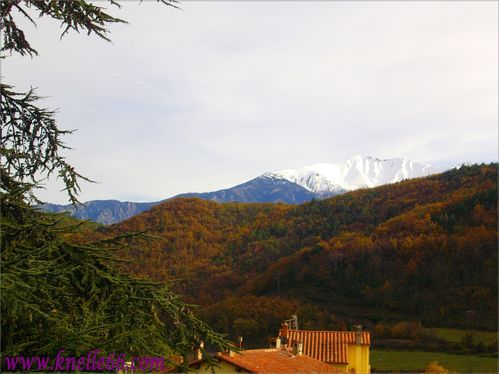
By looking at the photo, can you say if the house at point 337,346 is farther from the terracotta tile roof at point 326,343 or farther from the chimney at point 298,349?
the chimney at point 298,349

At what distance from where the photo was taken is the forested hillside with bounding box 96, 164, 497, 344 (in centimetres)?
8038

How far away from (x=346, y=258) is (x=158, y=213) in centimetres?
5821

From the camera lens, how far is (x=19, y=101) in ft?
19.4

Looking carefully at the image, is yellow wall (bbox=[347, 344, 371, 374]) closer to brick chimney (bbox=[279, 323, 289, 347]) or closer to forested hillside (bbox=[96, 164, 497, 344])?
brick chimney (bbox=[279, 323, 289, 347])

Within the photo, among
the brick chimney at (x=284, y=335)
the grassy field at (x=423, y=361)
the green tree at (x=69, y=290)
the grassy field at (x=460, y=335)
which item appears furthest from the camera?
the grassy field at (x=460, y=335)

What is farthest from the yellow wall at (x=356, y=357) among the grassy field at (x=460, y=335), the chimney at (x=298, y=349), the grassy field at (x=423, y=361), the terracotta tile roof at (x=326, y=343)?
the grassy field at (x=460, y=335)

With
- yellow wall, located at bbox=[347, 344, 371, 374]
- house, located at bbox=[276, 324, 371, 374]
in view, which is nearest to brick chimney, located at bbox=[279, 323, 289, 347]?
house, located at bbox=[276, 324, 371, 374]

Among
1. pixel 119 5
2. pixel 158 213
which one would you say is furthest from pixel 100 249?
pixel 158 213

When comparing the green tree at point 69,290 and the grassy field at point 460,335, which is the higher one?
the green tree at point 69,290

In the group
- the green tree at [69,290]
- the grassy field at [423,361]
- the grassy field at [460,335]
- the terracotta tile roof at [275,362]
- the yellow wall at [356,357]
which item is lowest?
the grassy field at [423,361]

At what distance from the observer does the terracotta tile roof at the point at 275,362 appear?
603 inches

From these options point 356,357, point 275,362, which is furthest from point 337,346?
point 275,362

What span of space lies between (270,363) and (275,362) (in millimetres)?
459

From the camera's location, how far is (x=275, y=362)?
695 inches
